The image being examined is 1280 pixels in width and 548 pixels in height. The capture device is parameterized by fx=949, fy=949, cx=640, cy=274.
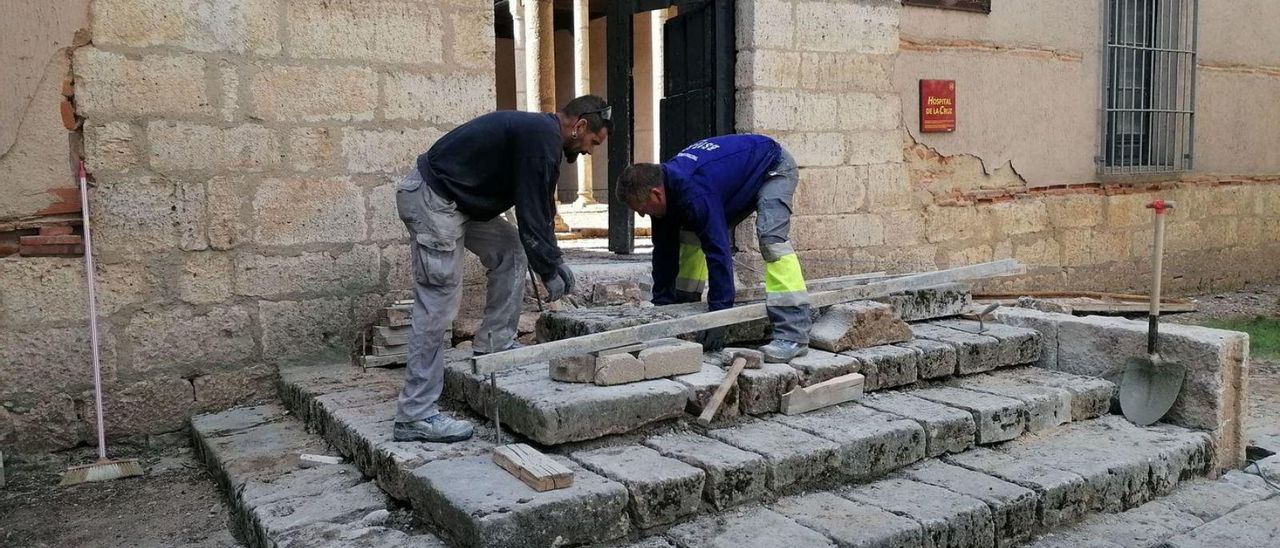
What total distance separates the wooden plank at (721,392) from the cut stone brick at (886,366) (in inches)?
27.0

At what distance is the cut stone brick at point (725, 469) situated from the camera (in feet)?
11.1

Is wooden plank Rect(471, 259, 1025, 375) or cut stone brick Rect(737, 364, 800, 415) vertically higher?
wooden plank Rect(471, 259, 1025, 375)

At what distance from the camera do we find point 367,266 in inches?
199

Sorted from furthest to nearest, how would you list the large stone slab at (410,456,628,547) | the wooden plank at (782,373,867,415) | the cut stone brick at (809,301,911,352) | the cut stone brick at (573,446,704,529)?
the cut stone brick at (809,301,911,352), the wooden plank at (782,373,867,415), the cut stone brick at (573,446,704,529), the large stone slab at (410,456,628,547)

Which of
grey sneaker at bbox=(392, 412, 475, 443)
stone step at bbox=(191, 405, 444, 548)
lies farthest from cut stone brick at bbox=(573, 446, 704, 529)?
stone step at bbox=(191, 405, 444, 548)

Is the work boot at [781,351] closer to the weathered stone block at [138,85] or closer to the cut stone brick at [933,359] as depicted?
the cut stone brick at [933,359]

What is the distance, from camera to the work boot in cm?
429

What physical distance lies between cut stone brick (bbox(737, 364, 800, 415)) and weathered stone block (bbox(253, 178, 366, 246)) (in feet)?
7.46

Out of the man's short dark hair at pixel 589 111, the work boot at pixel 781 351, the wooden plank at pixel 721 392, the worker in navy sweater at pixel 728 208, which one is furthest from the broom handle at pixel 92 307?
the work boot at pixel 781 351

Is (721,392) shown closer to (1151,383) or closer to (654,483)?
(654,483)

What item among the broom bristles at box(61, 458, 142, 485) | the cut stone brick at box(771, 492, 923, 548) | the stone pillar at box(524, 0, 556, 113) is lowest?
the broom bristles at box(61, 458, 142, 485)

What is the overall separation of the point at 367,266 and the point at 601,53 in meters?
14.6

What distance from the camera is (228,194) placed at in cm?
465

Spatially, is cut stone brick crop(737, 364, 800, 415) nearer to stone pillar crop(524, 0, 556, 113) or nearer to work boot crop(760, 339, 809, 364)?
work boot crop(760, 339, 809, 364)
